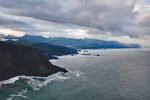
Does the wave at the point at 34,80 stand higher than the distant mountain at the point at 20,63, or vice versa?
the distant mountain at the point at 20,63

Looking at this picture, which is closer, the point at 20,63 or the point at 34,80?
the point at 34,80

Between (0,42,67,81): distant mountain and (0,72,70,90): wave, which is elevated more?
(0,42,67,81): distant mountain

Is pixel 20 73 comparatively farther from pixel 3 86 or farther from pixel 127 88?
pixel 127 88

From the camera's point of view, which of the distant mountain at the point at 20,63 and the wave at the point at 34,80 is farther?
the distant mountain at the point at 20,63

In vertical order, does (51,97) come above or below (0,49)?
below

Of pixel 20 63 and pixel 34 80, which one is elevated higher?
pixel 20 63

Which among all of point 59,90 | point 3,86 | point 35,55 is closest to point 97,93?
point 59,90

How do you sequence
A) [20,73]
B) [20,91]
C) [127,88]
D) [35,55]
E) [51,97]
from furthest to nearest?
[35,55] < [20,73] < [127,88] < [20,91] < [51,97]

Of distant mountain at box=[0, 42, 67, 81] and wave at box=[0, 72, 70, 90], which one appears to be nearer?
wave at box=[0, 72, 70, 90]
